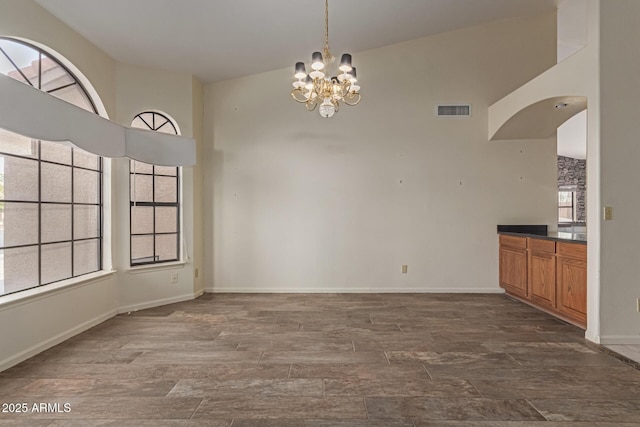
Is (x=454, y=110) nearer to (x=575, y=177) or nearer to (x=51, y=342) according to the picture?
(x=51, y=342)

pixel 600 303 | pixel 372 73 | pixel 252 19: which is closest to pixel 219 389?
pixel 600 303

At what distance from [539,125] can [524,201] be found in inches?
44.9

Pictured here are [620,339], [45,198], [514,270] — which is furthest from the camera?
[514,270]

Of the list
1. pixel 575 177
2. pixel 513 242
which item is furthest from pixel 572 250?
pixel 575 177

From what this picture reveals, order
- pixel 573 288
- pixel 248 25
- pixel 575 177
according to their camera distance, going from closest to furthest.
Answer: pixel 573 288, pixel 248 25, pixel 575 177

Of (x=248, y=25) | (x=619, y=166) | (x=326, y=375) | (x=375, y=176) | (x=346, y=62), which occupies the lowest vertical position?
(x=326, y=375)

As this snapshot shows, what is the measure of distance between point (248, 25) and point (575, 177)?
10.9 metres

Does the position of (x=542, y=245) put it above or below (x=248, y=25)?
below

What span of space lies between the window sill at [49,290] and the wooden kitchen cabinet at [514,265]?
527 centimetres

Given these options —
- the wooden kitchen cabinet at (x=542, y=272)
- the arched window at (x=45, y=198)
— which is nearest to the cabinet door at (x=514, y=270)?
the wooden kitchen cabinet at (x=542, y=272)

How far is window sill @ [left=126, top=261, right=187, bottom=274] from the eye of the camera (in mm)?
4547

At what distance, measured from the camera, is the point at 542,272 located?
14.2 ft

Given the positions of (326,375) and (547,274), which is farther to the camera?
(547,274)

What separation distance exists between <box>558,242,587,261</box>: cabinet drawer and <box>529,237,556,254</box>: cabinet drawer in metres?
0.12
